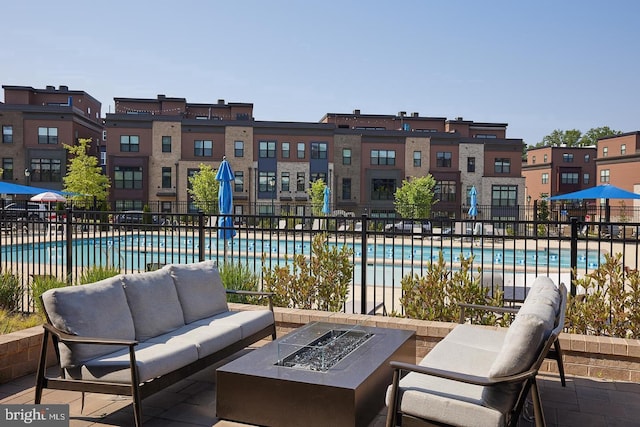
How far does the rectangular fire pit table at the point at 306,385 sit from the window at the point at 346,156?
142 feet

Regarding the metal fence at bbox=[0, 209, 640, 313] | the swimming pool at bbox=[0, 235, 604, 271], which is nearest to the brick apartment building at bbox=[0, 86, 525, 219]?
the metal fence at bbox=[0, 209, 640, 313]

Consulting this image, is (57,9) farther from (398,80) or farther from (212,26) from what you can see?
(398,80)

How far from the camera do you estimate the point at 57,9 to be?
977cm

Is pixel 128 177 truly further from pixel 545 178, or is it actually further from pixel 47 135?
pixel 545 178

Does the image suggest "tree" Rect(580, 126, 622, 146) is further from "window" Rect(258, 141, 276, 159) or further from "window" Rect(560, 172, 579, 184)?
"window" Rect(258, 141, 276, 159)

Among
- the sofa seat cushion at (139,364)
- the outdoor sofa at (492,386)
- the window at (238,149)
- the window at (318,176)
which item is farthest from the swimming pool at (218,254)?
the window at (238,149)

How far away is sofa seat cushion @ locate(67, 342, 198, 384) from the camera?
3994 mm

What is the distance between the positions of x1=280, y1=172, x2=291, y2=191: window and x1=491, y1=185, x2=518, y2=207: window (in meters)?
19.1

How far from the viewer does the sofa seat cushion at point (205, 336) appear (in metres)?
4.72

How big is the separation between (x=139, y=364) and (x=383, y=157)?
148 feet

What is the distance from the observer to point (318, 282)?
7180mm

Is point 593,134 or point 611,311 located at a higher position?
point 593,134

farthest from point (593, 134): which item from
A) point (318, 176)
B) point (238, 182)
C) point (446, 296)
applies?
point (446, 296)

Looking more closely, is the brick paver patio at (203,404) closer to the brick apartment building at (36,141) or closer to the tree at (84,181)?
the tree at (84,181)
